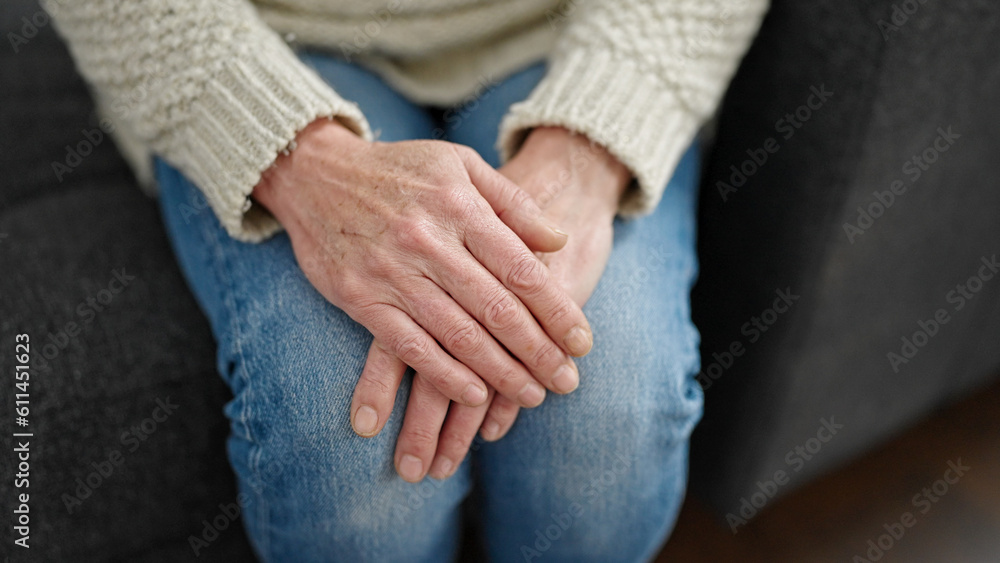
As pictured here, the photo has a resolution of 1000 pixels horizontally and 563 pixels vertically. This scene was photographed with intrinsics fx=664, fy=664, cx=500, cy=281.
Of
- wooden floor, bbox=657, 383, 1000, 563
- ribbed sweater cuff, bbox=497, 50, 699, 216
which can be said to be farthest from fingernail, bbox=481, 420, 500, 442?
wooden floor, bbox=657, 383, 1000, 563

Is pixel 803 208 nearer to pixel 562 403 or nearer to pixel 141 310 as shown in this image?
pixel 562 403

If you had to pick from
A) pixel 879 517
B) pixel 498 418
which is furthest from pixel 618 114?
pixel 879 517

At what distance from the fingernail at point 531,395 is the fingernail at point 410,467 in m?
0.10

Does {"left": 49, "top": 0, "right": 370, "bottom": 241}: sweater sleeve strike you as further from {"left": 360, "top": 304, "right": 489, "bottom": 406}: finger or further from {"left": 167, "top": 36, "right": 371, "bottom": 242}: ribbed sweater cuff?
{"left": 360, "top": 304, "right": 489, "bottom": 406}: finger

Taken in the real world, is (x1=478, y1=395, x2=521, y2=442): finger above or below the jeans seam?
above

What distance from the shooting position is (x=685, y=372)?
24.4 inches

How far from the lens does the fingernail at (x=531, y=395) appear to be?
535 millimetres

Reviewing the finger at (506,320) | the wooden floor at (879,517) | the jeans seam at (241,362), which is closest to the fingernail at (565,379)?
the finger at (506,320)

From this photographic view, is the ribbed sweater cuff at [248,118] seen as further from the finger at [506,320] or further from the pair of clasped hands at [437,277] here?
the finger at [506,320]

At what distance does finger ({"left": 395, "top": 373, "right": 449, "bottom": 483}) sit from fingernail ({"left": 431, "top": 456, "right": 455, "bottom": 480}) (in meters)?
0.01

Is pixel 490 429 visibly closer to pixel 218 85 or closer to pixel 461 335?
pixel 461 335

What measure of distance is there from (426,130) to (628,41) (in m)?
0.26

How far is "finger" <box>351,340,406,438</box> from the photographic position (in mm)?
514

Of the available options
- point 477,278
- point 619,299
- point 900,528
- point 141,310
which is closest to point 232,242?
point 141,310
